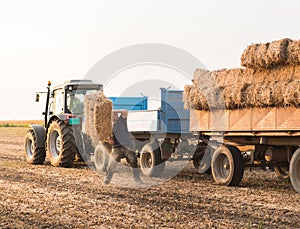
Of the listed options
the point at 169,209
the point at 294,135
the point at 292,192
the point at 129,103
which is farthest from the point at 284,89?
the point at 129,103

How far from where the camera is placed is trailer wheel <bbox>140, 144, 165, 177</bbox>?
13.4 m

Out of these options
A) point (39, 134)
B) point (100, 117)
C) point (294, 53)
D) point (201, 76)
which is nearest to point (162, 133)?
point (100, 117)

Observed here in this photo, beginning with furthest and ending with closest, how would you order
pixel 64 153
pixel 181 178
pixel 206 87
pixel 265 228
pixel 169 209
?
pixel 64 153 < pixel 181 178 < pixel 206 87 < pixel 169 209 < pixel 265 228

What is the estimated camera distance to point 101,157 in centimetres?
1355

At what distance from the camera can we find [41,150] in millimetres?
16188

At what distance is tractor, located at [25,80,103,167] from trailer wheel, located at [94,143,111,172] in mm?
711

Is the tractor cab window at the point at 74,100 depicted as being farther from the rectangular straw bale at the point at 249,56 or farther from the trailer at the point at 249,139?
the rectangular straw bale at the point at 249,56

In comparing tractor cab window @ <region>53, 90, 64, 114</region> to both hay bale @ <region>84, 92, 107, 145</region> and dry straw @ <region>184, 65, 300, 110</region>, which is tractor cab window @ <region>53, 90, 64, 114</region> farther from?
dry straw @ <region>184, 65, 300, 110</region>

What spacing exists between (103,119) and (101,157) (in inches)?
63.2

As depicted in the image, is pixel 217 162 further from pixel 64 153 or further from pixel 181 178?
pixel 64 153

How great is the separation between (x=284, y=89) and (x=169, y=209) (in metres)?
3.29

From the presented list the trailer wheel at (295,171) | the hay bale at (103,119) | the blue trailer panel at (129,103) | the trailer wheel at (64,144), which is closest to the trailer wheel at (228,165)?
the trailer wheel at (295,171)

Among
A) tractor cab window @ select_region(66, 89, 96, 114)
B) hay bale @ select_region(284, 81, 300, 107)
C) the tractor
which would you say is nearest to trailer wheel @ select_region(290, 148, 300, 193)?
hay bale @ select_region(284, 81, 300, 107)

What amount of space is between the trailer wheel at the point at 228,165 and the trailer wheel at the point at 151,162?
210 centimetres
